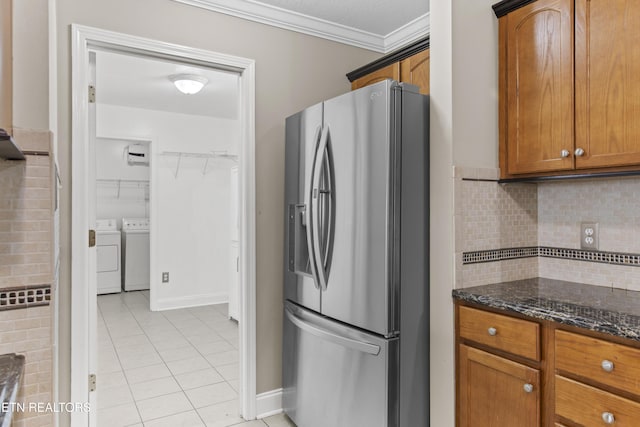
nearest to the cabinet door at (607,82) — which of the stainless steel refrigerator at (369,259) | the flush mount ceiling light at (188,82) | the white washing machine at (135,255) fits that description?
→ the stainless steel refrigerator at (369,259)

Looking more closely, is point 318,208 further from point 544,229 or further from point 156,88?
point 156,88

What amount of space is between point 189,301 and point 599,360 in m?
4.89

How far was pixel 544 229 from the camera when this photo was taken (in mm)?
2082

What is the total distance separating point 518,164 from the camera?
6.11 ft

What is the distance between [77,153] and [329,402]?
177cm

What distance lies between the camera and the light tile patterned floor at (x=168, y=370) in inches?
97.3

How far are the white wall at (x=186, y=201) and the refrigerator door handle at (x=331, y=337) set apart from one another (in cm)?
335

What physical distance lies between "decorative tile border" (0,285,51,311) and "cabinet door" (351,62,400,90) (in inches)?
82.1

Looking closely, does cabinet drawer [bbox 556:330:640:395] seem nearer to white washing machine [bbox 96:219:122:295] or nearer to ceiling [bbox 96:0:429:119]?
ceiling [bbox 96:0:429:119]

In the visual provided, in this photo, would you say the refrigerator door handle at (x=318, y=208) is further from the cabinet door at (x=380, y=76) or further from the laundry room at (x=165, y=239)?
the laundry room at (x=165, y=239)

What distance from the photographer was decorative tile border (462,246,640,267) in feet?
5.80

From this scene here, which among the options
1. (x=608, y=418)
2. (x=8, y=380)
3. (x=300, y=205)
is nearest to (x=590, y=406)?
(x=608, y=418)

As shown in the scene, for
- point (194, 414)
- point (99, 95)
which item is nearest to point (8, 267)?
point (194, 414)

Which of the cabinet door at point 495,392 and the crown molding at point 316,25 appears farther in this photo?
the crown molding at point 316,25
